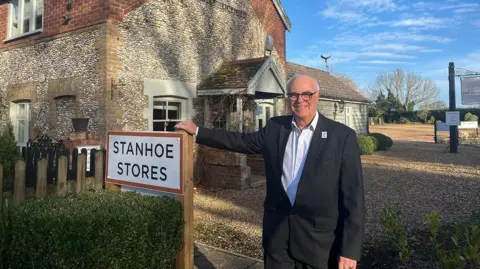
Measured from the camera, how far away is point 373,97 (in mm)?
62062

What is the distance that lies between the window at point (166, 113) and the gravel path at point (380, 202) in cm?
196

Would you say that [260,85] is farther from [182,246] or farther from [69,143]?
[182,246]

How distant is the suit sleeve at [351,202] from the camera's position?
225 centimetres

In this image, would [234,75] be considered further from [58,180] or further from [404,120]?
[404,120]

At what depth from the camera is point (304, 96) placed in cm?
252

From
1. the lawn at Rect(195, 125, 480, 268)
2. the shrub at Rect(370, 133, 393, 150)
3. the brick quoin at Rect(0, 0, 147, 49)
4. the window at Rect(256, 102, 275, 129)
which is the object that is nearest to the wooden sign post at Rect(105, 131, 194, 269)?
the lawn at Rect(195, 125, 480, 268)

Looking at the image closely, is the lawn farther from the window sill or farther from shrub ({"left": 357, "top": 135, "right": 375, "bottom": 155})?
the window sill

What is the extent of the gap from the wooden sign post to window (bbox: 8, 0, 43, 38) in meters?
7.36

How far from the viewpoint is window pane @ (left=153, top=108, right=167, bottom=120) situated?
8497 mm

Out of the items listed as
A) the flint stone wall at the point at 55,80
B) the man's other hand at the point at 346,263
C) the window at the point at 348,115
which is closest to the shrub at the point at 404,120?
the window at the point at 348,115

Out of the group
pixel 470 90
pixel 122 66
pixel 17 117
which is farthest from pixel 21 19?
pixel 470 90

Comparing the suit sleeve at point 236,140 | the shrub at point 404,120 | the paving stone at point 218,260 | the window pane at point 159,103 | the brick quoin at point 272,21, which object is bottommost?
the paving stone at point 218,260

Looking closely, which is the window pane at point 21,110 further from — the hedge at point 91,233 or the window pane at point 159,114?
the hedge at point 91,233

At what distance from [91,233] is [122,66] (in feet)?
18.2
